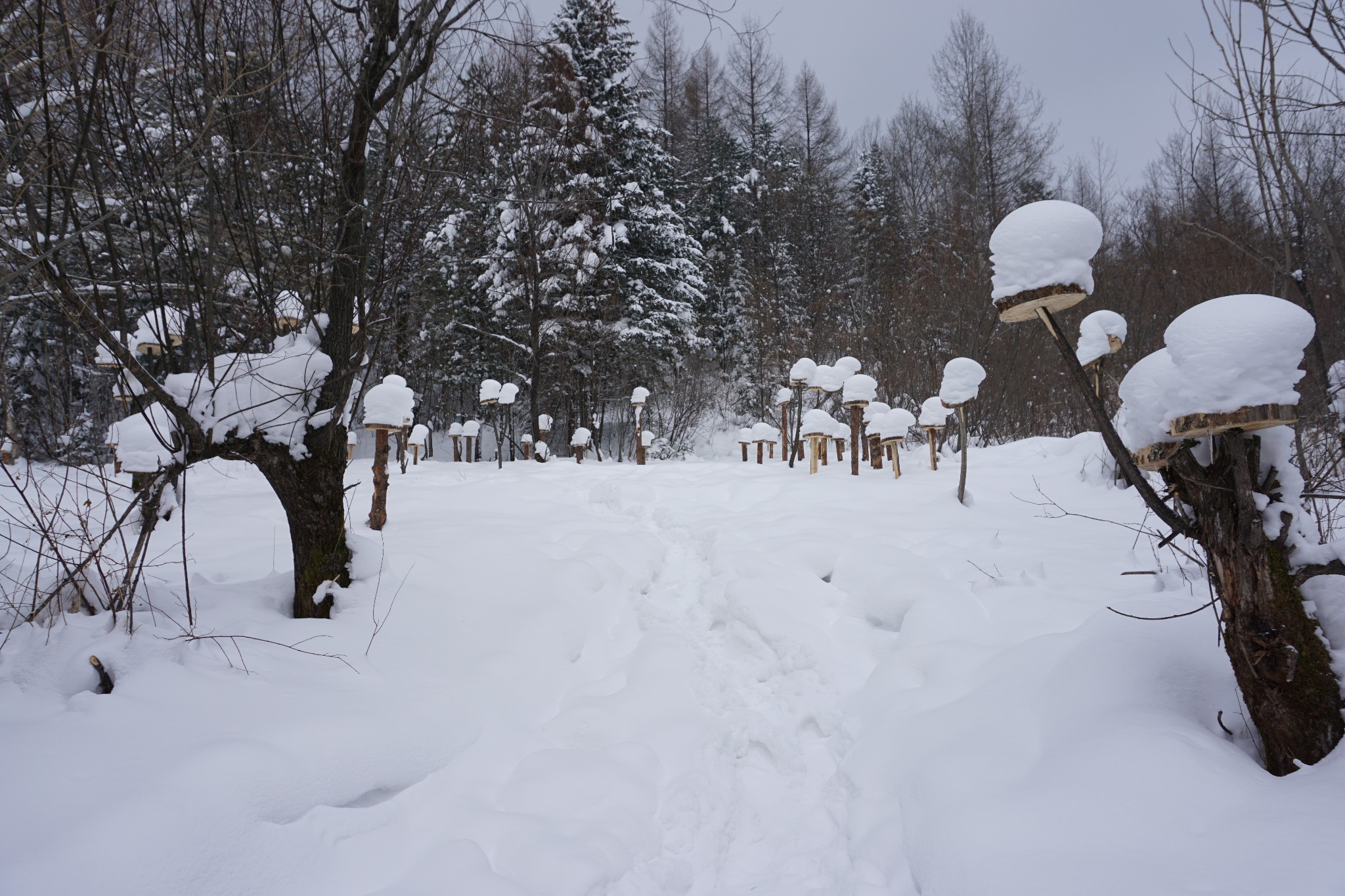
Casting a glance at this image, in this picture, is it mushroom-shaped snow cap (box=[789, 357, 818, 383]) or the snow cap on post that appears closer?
the snow cap on post

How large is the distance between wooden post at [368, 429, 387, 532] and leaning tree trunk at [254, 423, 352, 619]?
6.65 ft

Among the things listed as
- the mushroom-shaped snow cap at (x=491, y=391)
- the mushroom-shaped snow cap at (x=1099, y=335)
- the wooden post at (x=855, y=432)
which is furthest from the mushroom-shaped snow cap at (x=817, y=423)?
the mushroom-shaped snow cap at (x=491, y=391)

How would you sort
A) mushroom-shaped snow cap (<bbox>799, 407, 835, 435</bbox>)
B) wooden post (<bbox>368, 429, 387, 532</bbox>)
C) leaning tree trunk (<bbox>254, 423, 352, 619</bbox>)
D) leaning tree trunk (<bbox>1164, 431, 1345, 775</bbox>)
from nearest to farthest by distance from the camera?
1. leaning tree trunk (<bbox>1164, 431, 1345, 775</bbox>)
2. leaning tree trunk (<bbox>254, 423, 352, 619</bbox>)
3. wooden post (<bbox>368, 429, 387, 532</bbox>)
4. mushroom-shaped snow cap (<bbox>799, 407, 835, 435</bbox>)

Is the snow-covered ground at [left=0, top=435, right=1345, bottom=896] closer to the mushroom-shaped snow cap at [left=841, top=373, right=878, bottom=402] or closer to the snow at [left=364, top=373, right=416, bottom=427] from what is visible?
the snow at [left=364, top=373, right=416, bottom=427]

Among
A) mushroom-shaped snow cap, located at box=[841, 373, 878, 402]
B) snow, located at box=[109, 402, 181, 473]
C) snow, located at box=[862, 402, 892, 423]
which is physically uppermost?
mushroom-shaped snow cap, located at box=[841, 373, 878, 402]

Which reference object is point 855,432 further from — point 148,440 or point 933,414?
point 148,440

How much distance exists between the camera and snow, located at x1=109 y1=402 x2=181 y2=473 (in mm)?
2684

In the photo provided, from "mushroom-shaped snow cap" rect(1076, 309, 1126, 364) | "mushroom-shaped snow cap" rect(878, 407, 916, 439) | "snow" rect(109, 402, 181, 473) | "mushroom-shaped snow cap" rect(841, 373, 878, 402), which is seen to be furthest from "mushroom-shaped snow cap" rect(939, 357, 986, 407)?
"snow" rect(109, 402, 181, 473)

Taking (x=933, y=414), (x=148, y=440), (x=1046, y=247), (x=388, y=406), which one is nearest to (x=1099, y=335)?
(x=933, y=414)

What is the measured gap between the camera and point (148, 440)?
407cm

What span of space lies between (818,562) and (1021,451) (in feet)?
18.0

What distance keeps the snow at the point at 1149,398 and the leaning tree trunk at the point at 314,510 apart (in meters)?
3.38

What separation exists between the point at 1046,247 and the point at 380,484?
510 centimetres

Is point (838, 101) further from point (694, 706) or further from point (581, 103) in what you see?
point (694, 706)
